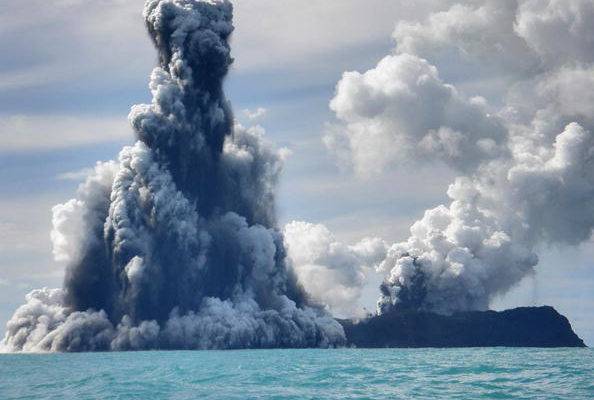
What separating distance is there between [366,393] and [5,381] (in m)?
49.9

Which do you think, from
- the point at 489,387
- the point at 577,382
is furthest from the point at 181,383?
the point at 577,382

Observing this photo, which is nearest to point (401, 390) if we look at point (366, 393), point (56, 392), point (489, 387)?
point (366, 393)

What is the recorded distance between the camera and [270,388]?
8512cm

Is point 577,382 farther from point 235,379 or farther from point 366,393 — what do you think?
point 235,379

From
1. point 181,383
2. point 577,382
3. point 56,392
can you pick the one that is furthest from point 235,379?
point 577,382

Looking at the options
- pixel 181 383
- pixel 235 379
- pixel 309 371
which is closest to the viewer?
pixel 181 383

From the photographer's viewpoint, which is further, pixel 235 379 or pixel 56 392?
pixel 235 379

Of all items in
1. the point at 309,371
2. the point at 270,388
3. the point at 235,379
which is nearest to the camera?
the point at 270,388

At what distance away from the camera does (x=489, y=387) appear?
82.2 metres

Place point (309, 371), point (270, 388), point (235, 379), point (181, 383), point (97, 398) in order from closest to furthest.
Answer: point (97, 398)
point (270, 388)
point (181, 383)
point (235, 379)
point (309, 371)

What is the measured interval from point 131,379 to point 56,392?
1502 centimetres

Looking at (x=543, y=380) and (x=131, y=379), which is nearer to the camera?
(x=543, y=380)

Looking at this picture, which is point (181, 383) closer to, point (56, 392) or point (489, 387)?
point (56, 392)

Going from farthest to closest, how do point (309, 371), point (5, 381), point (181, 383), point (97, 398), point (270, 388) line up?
point (309, 371) < point (5, 381) < point (181, 383) < point (270, 388) < point (97, 398)
